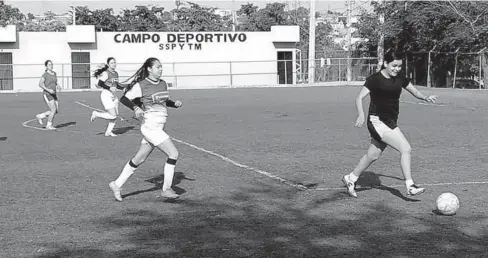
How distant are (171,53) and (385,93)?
4834cm

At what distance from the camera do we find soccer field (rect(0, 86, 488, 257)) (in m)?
7.09

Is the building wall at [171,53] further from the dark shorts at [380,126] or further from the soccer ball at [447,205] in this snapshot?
the soccer ball at [447,205]

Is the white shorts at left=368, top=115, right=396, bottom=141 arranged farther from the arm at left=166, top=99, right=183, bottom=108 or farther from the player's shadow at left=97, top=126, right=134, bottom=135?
the player's shadow at left=97, top=126, right=134, bottom=135

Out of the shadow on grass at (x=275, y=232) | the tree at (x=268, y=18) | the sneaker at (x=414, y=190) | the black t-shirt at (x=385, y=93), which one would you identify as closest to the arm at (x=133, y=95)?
the shadow on grass at (x=275, y=232)

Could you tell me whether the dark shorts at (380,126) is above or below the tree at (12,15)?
below

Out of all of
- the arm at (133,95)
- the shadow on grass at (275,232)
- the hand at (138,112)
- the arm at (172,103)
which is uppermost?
the arm at (133,95)

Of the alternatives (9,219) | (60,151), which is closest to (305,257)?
(9,219)

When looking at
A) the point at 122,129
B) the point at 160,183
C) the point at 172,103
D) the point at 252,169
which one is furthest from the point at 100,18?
the point at 172,103

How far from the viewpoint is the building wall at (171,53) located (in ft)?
174

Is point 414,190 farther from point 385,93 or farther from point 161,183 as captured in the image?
point 161,183

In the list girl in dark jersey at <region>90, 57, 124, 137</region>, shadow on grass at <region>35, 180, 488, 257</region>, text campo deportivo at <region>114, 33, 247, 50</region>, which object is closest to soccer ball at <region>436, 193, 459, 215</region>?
shadow on grass at <region>35, 180, 488, 257</region>

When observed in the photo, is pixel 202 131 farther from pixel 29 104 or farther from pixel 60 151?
pixel 29 104

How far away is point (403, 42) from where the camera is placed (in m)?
58.0

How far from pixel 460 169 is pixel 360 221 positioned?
447 centimetres
